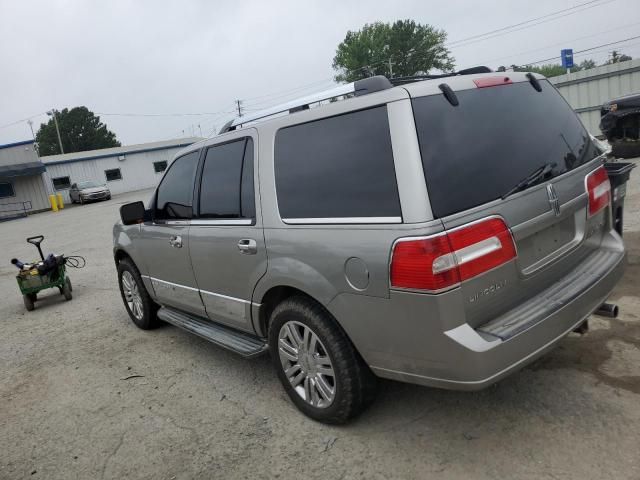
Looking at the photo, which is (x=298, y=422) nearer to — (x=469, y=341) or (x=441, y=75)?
(x=469, y=341)

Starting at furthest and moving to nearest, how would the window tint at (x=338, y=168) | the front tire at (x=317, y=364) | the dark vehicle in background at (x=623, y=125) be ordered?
the dark vehicle in background at (x=623, y=125) → the front tire at (x=317, y=364) → the window tint at (x=338, y=168)

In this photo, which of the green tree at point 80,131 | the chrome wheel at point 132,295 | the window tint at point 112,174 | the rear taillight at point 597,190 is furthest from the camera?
the green tree at point 80,131

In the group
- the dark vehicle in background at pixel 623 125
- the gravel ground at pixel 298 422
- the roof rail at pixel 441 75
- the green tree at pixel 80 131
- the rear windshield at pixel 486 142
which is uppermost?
the green tree at pixel 80 131

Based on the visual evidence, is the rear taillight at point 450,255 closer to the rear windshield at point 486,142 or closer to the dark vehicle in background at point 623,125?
the rear windshield at point 486,142

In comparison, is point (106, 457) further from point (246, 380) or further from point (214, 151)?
point (214, 151)

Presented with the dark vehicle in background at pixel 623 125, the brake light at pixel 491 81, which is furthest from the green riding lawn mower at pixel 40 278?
the dark vehicle in background at pixel 623 125

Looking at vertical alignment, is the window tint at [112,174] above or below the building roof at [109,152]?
below

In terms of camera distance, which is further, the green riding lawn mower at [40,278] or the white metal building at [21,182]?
the white metal building at [21,182]

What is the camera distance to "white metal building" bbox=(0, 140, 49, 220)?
32.2 metres

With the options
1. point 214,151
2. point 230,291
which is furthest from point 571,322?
point 214,151

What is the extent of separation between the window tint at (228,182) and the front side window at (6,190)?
34981 mm

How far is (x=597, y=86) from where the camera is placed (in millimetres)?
21406

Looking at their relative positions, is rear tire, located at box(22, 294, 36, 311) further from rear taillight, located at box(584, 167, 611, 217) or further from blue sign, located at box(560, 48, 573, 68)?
blue sign, located at box(560, 48, 573, 68)

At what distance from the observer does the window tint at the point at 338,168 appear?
2521 mm
